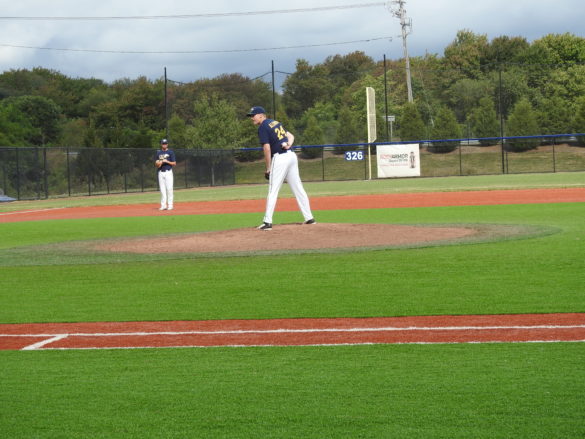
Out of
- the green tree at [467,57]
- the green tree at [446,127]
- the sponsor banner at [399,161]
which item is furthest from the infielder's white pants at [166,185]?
the green tree at [467,57]

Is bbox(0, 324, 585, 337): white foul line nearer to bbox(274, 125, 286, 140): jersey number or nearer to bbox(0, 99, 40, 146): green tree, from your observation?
bbox(274, 125, 286, 140): jersey number

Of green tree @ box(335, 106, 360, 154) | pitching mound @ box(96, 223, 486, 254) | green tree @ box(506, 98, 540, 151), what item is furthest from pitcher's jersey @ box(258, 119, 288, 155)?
green tree @ box(335, 106, 360, 154)

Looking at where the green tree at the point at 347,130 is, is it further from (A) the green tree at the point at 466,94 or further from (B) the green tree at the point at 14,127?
(B) the green tree at the point at 14,127

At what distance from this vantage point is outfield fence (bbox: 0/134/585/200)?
132 ft

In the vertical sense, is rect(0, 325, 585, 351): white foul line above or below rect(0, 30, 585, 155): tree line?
below

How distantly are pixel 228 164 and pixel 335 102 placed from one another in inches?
1591

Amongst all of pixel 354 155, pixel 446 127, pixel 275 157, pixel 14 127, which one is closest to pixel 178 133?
pixel 14 127

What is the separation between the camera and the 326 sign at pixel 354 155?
58.0 metres

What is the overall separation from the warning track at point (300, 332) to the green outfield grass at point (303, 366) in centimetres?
26

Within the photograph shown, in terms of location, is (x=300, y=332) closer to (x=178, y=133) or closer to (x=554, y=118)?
(x=554, y=118)

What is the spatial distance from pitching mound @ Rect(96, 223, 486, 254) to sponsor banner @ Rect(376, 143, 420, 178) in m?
39.2

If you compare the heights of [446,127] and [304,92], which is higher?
[304,92]

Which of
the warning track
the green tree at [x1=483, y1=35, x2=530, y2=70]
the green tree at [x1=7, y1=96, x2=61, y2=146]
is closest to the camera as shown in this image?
the warning track

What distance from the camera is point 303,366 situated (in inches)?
229
